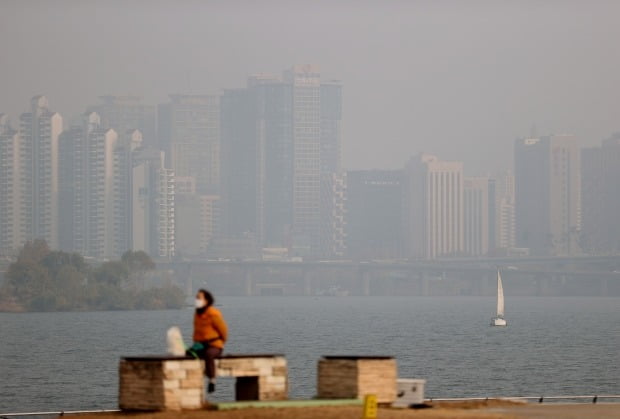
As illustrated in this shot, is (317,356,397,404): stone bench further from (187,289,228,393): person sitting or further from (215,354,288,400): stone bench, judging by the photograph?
(187,289,228,393): person sitting

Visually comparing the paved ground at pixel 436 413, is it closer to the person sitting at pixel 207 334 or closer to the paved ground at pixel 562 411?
the paved ground at pixel 562 411

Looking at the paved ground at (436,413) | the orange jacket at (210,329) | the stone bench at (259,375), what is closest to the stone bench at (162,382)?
the paved ground at (436,413)

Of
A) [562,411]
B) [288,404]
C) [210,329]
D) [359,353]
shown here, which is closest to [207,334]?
[210,329]

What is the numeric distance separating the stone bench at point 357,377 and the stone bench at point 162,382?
286cm

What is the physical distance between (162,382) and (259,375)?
2459mm

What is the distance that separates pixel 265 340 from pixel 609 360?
4545cm

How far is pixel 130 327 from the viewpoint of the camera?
19262cm

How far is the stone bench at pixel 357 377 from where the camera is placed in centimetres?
3112

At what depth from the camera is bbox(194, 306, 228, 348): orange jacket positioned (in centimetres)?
3042

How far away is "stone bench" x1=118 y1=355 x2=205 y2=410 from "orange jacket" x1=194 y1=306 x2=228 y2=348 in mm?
773

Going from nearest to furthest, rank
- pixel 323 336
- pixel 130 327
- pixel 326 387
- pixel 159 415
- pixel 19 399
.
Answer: pixel 159 415 < pixel 326 387 < pixel 19 399 < pixel 323 336 < pixel 130 327

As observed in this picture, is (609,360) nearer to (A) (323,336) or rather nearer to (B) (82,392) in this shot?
(B) (82,392)

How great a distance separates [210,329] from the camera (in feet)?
100.0

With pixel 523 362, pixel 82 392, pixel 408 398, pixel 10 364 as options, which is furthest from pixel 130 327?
pixel 408 398
